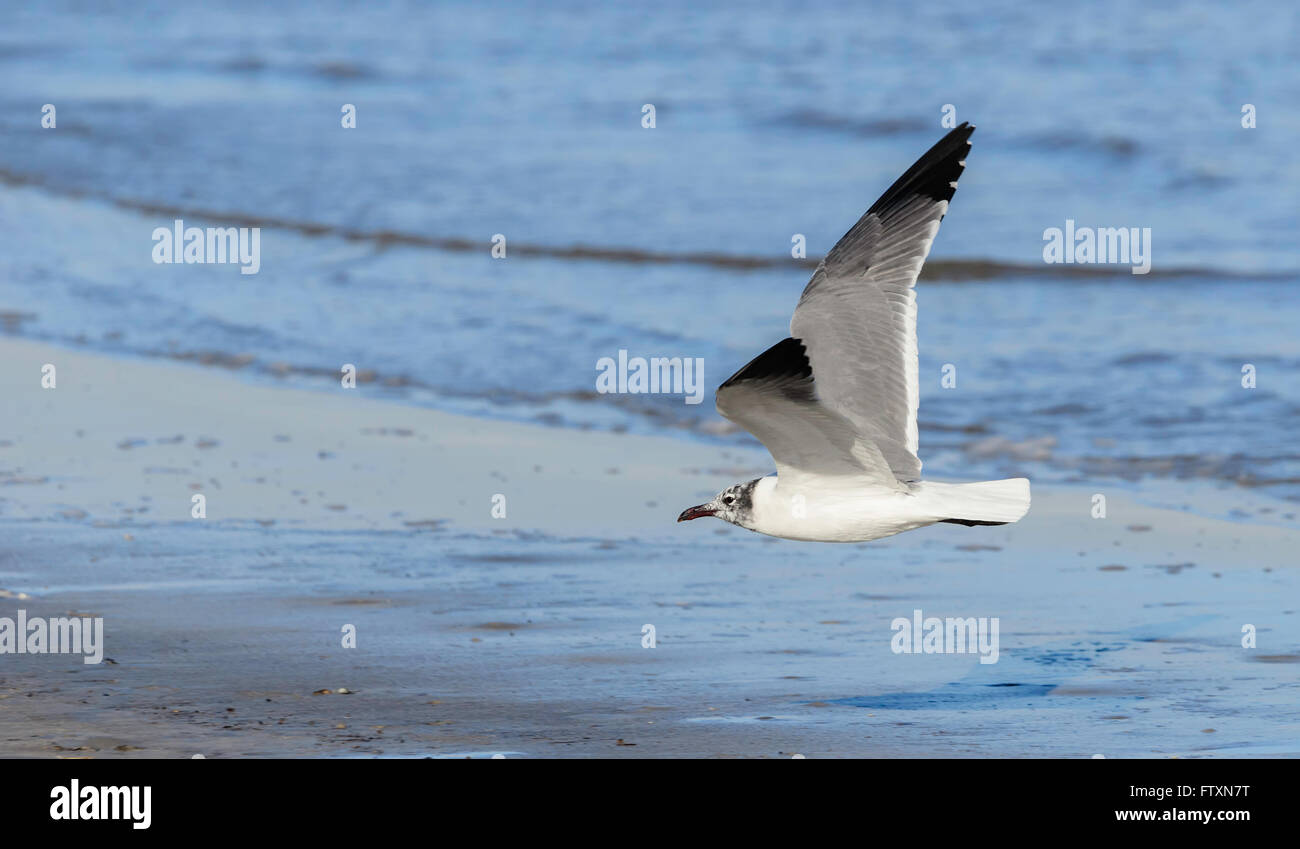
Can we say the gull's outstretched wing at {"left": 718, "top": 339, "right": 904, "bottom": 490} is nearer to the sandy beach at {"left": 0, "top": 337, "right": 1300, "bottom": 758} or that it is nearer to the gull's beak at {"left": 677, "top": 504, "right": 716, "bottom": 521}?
the gull's beak at {"left": 677, "top": 504, "right": 716, "bottom": 521}

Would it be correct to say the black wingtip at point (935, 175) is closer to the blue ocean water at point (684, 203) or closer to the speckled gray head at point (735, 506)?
the speckled gray head at point (735, 506)

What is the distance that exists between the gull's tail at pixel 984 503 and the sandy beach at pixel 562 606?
2.26ft

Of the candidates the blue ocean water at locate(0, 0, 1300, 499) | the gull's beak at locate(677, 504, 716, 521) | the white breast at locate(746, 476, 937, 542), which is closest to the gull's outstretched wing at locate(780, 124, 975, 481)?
the white breast at locate(746, 476, 937, 542)

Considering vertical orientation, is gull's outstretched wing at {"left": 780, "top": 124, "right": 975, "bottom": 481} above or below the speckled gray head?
above

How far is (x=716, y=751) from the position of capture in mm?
5621

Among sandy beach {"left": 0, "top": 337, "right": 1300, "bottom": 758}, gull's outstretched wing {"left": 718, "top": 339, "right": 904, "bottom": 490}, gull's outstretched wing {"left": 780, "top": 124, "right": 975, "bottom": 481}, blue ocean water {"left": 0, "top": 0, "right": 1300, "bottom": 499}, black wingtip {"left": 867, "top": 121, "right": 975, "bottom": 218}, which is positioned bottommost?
sandy beach {"left": 0, "top": 337, "right": 1300, "bottom": 758}

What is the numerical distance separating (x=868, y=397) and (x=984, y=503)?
0.54 metres

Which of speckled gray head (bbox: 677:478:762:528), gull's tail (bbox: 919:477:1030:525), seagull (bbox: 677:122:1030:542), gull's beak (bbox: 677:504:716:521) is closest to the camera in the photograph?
gull's tail (bbox: 919:477:1030:525)

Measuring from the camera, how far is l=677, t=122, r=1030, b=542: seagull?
5883 mm

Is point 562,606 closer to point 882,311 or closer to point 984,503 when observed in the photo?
point 882,311

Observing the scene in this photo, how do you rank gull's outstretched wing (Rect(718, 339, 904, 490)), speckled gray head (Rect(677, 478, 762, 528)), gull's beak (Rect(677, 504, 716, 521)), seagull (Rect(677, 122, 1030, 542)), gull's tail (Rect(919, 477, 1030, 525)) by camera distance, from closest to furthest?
gull's outstretched wing (Rect(718, 339, 904, 490)) → gull's tail (Rect(919, 477, 1030, 525)) → seagull (Rect(677, 122, 1030, 542)) → speckled gray head (Rect(677, 478, 762, 528)) → gull's beak (Rect(677, 504, 716, 521))

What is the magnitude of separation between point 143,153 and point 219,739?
15.9 m

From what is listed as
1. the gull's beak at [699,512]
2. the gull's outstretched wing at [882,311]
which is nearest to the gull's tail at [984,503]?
the gull's outstretched wing at [882,311]

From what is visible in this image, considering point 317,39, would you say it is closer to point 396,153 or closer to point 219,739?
point 396,153
